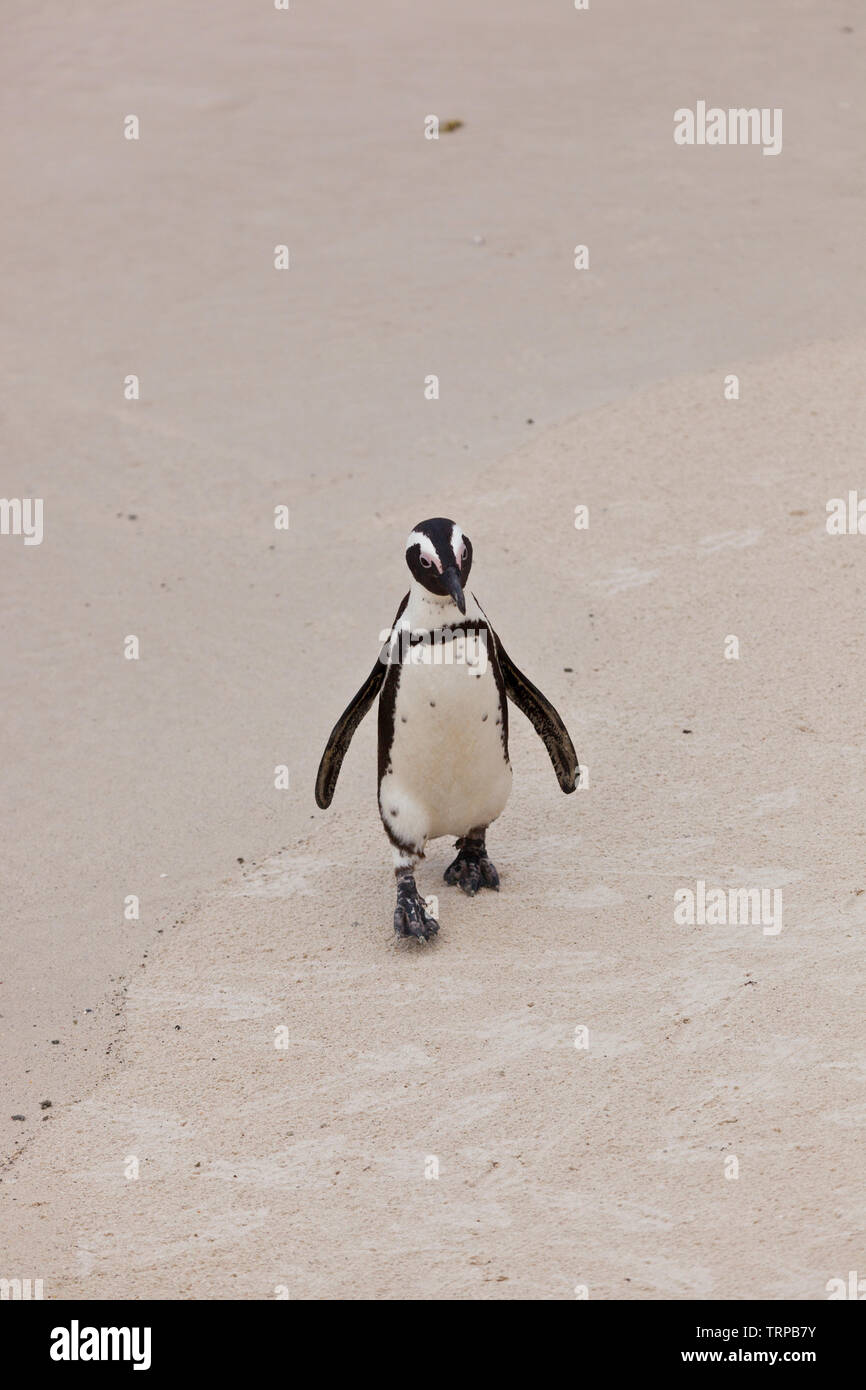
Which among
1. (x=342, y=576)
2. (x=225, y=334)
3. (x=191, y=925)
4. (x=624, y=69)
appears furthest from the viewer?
(x=624, y=69)

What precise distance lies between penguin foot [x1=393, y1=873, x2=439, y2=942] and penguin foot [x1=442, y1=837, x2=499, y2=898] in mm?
264

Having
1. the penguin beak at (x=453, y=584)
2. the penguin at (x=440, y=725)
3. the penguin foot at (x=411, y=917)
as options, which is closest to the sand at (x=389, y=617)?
the penguin foot at (x=411, y=917)

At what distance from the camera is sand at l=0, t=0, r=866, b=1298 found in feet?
12.5

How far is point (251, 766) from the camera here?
19.5 feet

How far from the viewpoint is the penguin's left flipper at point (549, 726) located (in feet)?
16.3

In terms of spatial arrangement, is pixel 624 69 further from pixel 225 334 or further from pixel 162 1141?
pixel 162 1141

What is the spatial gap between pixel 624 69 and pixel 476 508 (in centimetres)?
551

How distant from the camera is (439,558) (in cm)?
438

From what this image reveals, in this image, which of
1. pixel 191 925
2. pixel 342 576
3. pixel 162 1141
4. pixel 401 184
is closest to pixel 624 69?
pixel 401 184

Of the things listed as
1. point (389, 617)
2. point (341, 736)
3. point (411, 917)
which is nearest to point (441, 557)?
point (341, 736)

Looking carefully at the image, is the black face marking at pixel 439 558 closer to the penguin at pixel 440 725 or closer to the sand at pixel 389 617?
the penguin at pixel 440 725

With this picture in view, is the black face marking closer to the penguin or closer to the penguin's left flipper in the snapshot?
the penguin

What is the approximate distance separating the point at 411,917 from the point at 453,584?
0.96 meters

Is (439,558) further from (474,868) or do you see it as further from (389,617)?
(389,617)
